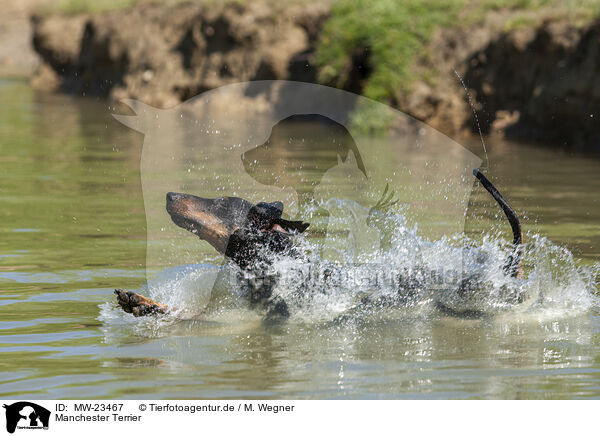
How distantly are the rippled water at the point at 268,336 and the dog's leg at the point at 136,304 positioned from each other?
0.18m

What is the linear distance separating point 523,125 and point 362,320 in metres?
10.5

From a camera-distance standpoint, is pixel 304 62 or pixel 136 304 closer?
pixel 136 304

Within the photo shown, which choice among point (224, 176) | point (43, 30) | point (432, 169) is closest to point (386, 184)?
point (432, 169)

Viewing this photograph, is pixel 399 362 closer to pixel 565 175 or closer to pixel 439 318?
pixel 439 318

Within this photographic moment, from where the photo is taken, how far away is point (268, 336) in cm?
592

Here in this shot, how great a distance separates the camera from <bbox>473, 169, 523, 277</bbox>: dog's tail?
19.6 ft

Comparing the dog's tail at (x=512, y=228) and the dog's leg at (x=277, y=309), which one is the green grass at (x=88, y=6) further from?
the dog's tail at (x=512, y=228)

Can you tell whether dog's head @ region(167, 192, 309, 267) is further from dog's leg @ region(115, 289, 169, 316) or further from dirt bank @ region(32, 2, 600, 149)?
dirt bank @ region(32, 2, 600, 149)

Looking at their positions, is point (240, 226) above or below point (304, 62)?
below
